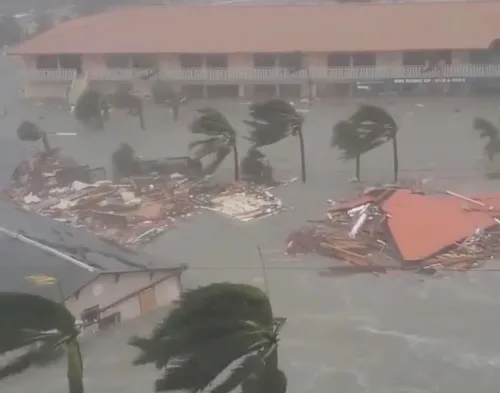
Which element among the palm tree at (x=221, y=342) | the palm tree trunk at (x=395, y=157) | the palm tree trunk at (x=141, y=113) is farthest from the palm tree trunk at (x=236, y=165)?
the palm tree at (x=221, y=342)

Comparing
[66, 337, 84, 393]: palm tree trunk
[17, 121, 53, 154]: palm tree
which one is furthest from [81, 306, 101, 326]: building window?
[17, 121, 53, 154]: palm tree

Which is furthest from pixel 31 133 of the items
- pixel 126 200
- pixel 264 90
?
pixel 264 90

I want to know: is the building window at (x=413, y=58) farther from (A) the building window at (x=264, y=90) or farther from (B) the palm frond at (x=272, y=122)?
(B) the palm frond at (x=272, y=122)

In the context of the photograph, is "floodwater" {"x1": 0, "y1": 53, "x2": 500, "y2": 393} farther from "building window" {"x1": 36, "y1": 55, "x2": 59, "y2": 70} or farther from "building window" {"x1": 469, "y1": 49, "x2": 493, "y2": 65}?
"building window" {"x1": 36, "y1": 55, "x2": 59, "y2": 70}

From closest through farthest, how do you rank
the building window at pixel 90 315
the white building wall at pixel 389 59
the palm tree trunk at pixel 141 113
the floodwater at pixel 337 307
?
the floodwater at pixel 337 307 → the building window at pixel 90 315 → the palm tree trunk at pixel 141 113 → the white building wall at pixel 389 59

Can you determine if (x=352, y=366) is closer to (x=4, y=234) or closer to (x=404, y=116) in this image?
(x=4, y=234)

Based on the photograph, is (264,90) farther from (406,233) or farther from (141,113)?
(406,233)
